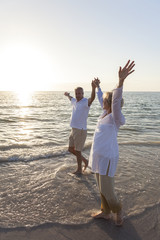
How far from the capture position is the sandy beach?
3.11m

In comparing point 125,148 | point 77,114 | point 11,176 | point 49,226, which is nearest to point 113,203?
point 49,226

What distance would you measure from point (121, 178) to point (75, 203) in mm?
1763

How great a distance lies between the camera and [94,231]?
3.27m

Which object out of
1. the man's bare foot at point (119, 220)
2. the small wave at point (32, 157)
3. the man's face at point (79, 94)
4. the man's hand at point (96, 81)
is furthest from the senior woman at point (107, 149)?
the small wave at point (32, 157)

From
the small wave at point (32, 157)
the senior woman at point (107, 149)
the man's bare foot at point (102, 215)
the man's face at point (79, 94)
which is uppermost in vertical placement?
the man's face at point (79, 94)

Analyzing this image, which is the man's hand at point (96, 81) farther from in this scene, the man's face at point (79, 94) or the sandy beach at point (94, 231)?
the sandy beach at point (94, 231)

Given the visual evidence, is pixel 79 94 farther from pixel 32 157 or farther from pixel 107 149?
pixel 32 157

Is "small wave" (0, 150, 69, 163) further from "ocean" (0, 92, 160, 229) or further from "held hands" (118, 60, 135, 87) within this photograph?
"held hands" (118, 60, 135, 87)

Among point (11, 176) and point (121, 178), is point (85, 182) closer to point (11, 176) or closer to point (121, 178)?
point (121, 178)

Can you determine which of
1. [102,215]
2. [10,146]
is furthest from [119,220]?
[10,146]

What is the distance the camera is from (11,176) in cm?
541

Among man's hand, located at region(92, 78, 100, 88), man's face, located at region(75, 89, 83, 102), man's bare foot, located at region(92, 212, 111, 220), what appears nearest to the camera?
man's bare foot, located at region(92, 212, 111, 220)

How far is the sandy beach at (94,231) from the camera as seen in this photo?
3.11 meters

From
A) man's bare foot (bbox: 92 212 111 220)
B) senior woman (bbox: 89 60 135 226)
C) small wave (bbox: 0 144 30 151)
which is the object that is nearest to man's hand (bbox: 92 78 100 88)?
senior woman (bbox: 89 60 135 226)
